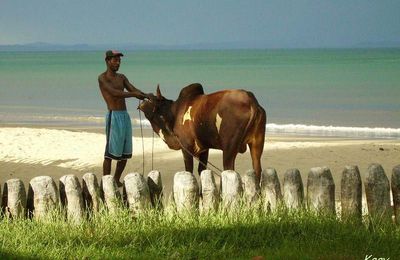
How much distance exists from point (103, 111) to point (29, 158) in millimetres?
13101

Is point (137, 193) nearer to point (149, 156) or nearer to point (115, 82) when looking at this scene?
point (115, 82)

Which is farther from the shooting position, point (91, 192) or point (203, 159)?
point (203, 159)

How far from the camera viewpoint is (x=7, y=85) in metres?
48.3

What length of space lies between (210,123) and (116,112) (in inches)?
58.1

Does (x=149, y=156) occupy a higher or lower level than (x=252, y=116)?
lower

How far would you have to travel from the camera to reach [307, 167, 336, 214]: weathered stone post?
8422 mm

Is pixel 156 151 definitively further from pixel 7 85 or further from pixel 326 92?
pixel 7 85

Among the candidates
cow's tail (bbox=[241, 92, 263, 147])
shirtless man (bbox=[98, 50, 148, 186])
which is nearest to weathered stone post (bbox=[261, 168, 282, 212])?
cow's tail (bbox=[241, 92, 263, 147])

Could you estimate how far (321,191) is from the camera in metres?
8.44

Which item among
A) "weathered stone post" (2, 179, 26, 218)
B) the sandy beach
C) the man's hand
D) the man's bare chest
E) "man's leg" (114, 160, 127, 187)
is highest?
the man's bare chest

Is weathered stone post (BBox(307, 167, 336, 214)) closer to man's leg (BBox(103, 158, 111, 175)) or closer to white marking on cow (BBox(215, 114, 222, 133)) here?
white marking on cow (BBox(215, 114, 222, 133))

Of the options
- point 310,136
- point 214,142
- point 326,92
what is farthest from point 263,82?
point 214,142

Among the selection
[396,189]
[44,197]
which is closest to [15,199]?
[44,197]

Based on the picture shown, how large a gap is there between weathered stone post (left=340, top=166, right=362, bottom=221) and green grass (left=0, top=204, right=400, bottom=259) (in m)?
0.18
